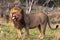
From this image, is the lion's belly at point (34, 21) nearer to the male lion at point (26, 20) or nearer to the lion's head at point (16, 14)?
the male lion at point (26, 20)

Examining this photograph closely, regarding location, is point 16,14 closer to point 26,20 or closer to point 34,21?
point 26,20

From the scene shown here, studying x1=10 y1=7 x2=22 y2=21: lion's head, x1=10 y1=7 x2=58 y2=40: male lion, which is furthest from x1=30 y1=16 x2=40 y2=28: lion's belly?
x1=10 y1=7 x2=22 y2=21: lion's head

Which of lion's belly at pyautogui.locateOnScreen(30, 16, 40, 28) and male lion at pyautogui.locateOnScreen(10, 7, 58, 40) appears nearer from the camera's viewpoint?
male lion at pyautogui.locateOnScreen(10, 7, 58, 40)

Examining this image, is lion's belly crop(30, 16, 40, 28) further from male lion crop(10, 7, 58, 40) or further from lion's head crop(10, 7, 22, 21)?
lion's head crop(10, 7, 22, 21)

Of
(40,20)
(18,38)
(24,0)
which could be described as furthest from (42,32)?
(24,0)

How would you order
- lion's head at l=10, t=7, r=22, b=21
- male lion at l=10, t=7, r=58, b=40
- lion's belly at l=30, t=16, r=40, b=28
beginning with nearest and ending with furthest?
lion's head at l=10, t=7, r=22, b=21, male lion at l=10, t=7, r=58, b=40, lion's belly at l=30, t=16, r=40, b=28

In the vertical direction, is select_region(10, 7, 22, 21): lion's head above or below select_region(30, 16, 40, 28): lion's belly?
above

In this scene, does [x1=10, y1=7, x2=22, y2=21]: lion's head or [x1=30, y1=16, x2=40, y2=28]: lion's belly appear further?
[x1=30, y1=16, x2=40, y2=28]: lion's belly

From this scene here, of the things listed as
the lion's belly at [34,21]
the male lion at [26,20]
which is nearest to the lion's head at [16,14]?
the male lion at [26,20]

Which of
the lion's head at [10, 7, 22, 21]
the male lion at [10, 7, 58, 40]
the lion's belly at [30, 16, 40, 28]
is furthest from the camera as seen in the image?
the lion's belly at [30, 16, 40, 28]

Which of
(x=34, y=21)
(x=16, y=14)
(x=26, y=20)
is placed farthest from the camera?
(x=34, y=21)

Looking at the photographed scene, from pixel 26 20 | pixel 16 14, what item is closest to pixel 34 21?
pixel 26 20

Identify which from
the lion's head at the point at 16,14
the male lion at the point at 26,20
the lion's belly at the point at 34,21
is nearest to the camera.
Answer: the lion's head at the point at 16,14

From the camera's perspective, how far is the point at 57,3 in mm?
29203
